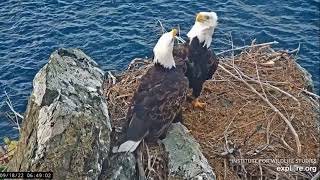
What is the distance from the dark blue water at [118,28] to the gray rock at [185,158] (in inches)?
214

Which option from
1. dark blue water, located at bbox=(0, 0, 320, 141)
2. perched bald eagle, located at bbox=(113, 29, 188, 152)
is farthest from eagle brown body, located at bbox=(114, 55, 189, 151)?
dark blue water, located at bbox=(0, 0, 320, 141)

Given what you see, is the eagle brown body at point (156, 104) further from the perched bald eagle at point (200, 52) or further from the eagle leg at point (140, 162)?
the perched bald eagle at point (200, 52)

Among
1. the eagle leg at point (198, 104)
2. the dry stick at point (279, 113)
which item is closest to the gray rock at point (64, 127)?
the eagle leg at point (198, 104)

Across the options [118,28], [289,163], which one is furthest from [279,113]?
[118,28]

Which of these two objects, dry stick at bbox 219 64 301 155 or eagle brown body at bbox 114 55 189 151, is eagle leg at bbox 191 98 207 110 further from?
eagle brown body at bbox 114 55 189 151

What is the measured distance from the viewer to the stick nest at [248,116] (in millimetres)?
7090

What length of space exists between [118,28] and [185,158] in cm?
752

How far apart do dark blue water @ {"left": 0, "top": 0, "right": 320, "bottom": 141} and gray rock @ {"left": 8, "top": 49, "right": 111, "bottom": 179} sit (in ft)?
17.7

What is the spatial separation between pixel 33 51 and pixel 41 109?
723cm

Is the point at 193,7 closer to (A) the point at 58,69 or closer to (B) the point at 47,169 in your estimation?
(A) the point at 58,69

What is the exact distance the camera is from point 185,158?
6516 millimetres

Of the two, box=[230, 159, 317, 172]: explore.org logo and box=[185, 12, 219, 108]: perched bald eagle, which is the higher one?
box=[185, 12, 219, 108]: perched bald eagle

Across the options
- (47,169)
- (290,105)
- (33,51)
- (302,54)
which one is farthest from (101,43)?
(47,169)

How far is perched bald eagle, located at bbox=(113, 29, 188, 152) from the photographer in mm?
6500
